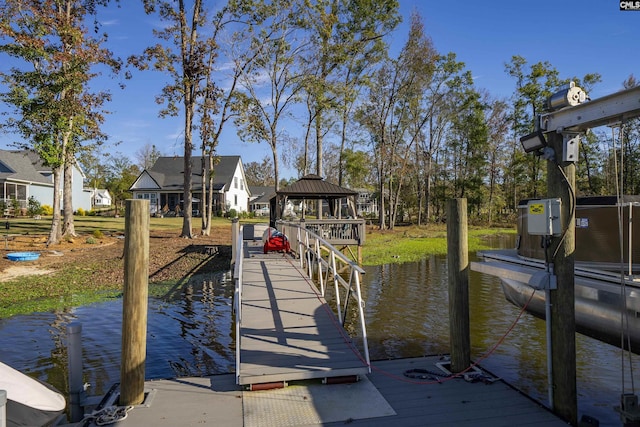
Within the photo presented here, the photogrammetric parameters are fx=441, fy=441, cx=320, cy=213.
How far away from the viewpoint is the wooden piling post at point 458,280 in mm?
5457

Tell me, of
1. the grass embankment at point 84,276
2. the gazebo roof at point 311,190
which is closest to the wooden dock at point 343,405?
the grass embankment at point 84,276

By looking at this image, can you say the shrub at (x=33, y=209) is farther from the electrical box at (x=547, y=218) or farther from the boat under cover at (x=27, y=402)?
the electrical box at (x=547, y=218)

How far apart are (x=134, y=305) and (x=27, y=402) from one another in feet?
4.18

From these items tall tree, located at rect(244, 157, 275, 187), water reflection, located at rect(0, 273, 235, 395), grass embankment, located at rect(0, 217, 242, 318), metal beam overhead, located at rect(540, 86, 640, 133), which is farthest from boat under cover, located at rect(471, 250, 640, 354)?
tall tree, located at rect(244, 157, 275, 187)

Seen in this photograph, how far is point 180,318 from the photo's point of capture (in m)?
10.5

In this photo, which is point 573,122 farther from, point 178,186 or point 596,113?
point 178,186

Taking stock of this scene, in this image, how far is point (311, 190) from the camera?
18.1 meters

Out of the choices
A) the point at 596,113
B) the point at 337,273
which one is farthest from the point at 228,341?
the point at 596,113

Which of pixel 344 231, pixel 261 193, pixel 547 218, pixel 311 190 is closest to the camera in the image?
pixel 547 218

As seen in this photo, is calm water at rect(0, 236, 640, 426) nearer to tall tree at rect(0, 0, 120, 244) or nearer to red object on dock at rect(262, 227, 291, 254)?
red object on dock at rect(262, 227, 291, 254)

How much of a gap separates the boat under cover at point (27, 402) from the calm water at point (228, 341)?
201cm

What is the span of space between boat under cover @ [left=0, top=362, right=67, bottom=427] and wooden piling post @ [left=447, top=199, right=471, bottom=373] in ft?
14.8

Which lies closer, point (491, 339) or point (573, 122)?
point (573, 122)

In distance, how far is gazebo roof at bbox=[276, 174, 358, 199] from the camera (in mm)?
18000
